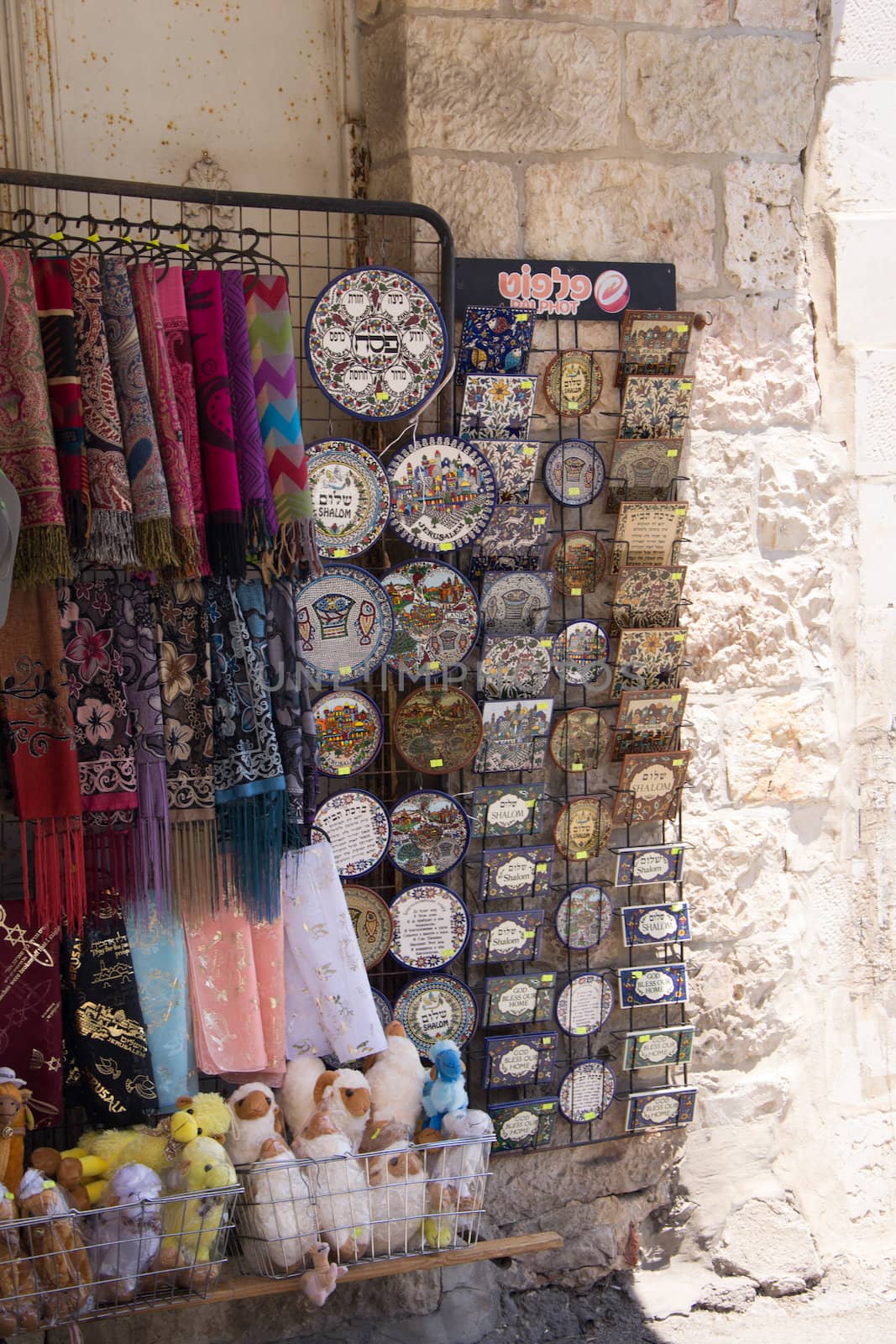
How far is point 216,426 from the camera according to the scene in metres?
2.09

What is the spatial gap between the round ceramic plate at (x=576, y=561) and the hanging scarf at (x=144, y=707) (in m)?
0.85

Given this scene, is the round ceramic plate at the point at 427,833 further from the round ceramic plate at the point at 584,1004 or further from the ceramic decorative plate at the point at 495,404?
the ceramic decorative plate at the point at 495,404

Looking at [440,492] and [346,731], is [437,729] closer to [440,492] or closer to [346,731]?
[346,731]

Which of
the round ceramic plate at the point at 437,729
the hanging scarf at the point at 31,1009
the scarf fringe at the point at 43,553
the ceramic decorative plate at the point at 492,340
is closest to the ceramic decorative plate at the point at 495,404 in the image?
the ceramic decorative plate at the point at 492,340

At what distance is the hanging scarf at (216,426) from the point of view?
209 centimetres

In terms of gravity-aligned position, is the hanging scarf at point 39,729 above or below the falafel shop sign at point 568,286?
below

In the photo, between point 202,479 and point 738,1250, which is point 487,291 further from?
point 738,1250

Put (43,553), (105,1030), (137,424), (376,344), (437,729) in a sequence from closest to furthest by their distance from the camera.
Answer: (43,553), (137,424), (105,1030), (376,344), (437,729)

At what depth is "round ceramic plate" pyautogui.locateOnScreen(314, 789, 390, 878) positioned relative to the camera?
2.39 m

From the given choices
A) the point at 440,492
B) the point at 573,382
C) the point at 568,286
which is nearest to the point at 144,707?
the point at 440,492

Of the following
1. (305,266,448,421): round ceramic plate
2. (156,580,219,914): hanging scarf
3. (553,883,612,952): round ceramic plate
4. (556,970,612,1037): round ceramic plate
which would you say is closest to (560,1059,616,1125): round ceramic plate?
(556,970,612,1037): round ceramic plate

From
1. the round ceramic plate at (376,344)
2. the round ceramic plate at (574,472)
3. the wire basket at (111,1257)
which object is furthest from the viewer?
the round ceramic plate at (574,472)

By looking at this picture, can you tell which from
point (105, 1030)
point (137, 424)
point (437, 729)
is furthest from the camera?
point (437, 729)

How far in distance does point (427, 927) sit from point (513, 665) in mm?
534
